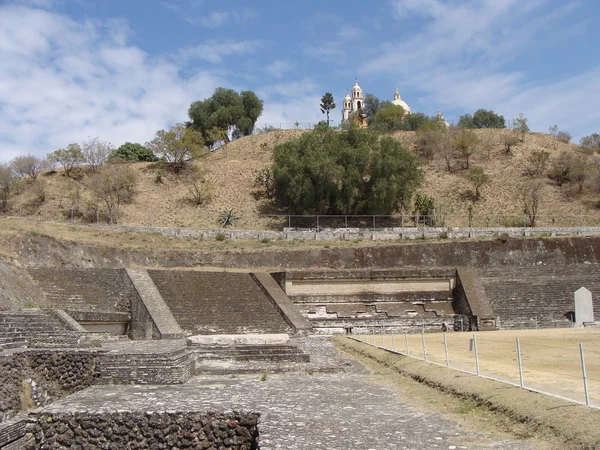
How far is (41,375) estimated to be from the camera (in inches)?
472

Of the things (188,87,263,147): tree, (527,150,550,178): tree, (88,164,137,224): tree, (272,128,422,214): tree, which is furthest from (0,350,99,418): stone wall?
(188,87,263,147): tree

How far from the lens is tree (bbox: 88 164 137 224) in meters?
43.9

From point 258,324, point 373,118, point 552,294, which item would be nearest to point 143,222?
point 258,324

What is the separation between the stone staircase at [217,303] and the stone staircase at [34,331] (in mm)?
6256

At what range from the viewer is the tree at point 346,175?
1642 inches

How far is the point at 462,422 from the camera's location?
8594 mm

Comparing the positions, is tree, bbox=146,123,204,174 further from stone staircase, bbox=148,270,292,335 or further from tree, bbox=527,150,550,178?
tree, bbox=527,150,550,178

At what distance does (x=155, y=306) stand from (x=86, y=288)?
3.03 meters

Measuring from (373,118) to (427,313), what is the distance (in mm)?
43155

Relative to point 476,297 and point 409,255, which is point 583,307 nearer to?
point 476,297

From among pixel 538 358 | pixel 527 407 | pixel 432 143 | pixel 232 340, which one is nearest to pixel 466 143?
pixel 432 143

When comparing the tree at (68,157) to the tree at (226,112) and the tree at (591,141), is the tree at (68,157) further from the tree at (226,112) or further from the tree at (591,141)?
the tree at (591,141)

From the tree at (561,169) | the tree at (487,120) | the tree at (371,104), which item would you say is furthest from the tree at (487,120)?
the tree at (561,169)

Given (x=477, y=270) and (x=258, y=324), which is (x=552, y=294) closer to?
(x=477, y=270)
